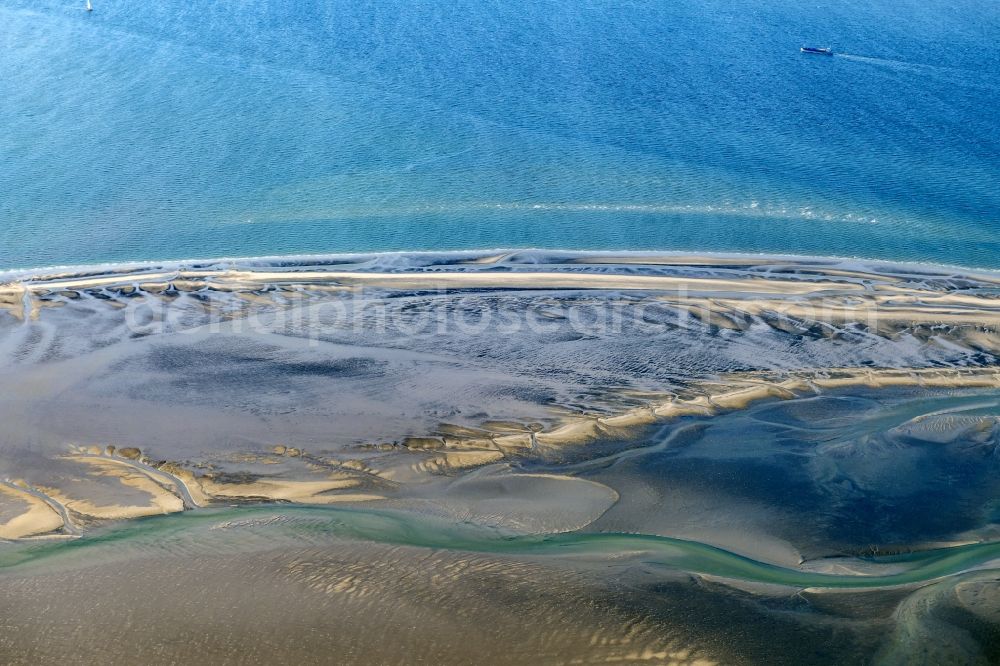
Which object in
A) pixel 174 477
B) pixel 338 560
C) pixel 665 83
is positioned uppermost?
pixel 665 83

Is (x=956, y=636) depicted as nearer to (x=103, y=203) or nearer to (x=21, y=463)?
(x=21, y=463)

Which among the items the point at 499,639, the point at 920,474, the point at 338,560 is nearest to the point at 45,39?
the point at 338,560

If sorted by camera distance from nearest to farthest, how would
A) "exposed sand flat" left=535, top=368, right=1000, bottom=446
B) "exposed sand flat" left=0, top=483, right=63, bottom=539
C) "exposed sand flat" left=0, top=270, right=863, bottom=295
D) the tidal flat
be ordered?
the tidal flat < "exposed sand flat" left=0, top=483, right=63, bottom=539 < "exposed sand flat" left=535, top=368, right=1000, bottom=446 < "exposed sand flat" left=0, top=270, right=863, bottom=295

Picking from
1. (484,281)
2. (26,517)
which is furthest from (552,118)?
(26,517)

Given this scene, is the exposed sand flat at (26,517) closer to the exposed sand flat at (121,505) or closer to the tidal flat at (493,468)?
the tidal flat at (493,468)

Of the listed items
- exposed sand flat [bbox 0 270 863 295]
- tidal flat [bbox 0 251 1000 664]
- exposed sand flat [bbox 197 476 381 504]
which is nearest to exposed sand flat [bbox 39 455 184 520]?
tidal flat [bbox 0 251 1000 664]

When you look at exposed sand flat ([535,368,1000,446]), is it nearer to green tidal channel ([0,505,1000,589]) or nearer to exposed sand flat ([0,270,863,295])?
green tidal channel ([0,505,1000,589])

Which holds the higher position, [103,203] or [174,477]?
[103,203]
